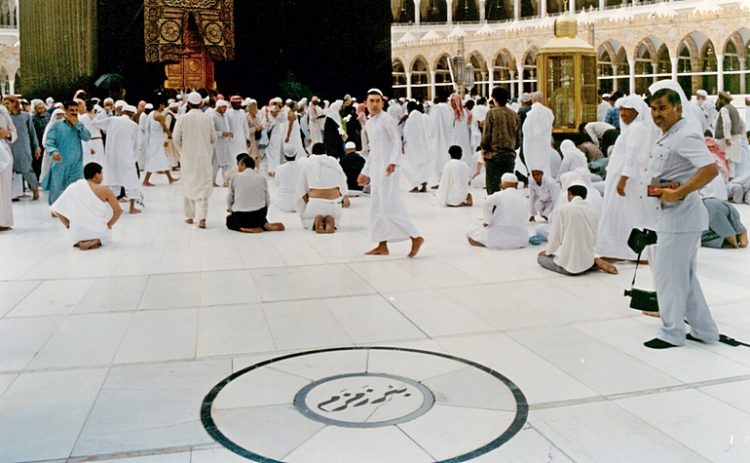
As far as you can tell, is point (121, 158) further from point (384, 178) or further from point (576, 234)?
point (576, 234)

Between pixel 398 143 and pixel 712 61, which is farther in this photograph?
pixel 712 61

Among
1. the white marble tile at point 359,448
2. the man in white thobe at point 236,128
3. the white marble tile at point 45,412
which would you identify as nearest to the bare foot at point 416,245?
the white marble tile at point 45,412

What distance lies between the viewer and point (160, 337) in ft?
12.0

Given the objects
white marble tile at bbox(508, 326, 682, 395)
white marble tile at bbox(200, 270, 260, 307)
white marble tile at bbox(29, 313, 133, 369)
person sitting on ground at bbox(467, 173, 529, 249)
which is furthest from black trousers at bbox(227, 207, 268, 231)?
white marble tile at bbox(508, 326, 682, 395)

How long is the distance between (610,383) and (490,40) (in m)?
30.9

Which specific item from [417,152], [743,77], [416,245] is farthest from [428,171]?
[743,77]

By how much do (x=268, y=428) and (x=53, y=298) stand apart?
255cm

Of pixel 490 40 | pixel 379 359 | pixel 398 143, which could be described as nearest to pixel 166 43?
pixel 398 143

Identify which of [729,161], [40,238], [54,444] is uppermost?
[729,161]

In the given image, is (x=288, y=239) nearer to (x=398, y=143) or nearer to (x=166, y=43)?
(x=398, y=143)

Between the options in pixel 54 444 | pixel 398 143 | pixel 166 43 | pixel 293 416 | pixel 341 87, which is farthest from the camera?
pixel 341 87

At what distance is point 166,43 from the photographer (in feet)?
51.4

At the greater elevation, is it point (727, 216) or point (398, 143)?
point (398, 143)

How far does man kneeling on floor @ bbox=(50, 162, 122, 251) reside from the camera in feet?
20.0
